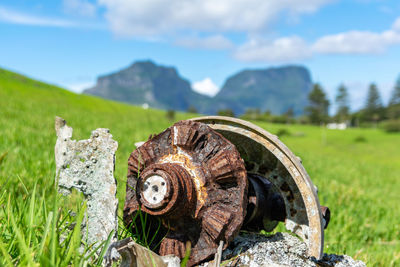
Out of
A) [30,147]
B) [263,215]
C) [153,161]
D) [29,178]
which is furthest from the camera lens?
[30,147]

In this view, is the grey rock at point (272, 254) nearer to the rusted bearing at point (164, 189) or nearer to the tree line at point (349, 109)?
the rusted bearing at point (164, 189)

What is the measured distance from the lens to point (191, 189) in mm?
2084

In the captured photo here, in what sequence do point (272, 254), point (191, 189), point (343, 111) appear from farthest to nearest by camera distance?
point (343, 111) < point (272, 254) < point (191, 189)

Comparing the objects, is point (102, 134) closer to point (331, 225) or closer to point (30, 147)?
point (331, 225)

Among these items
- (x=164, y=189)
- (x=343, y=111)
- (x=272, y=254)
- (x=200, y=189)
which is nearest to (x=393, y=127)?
(x=343, y=111)

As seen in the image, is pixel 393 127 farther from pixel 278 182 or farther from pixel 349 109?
pixel 278 182

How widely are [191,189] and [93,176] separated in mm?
585

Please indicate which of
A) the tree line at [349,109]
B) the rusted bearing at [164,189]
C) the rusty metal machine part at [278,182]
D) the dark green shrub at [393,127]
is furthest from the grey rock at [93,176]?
the tree line at [349,109]

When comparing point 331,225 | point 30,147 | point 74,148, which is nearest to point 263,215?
point 74,148

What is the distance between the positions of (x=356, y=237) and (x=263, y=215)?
9.61 feet

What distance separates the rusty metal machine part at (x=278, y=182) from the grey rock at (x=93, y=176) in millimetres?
720

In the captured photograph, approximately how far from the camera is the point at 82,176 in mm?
2053

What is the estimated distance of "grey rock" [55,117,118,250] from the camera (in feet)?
6.48

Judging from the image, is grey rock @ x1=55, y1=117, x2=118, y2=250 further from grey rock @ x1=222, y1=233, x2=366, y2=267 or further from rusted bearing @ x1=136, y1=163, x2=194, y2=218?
grey rock @ x1=222, y1=233, x2=366, y2=267
